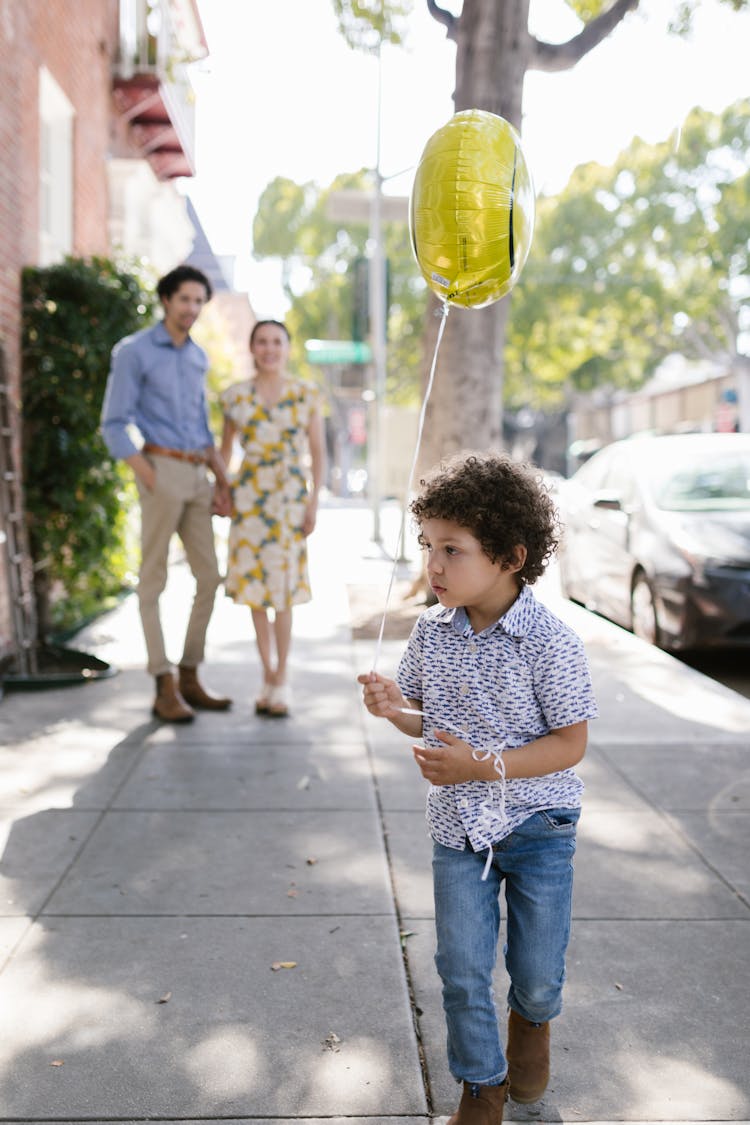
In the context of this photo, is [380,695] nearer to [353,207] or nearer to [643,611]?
[643,611]

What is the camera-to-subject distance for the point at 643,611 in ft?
27.7

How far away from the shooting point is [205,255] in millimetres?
45531

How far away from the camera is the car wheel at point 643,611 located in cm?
823

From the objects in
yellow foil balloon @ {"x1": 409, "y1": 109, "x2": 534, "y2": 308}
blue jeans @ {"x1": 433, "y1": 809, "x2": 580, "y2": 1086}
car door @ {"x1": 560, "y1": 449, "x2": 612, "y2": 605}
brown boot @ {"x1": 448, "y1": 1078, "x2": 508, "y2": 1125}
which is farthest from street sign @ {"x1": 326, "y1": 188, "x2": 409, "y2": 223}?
brown boot @ {"x1": 448, "y1": 1078, "x2": 508, "y2": 1125}

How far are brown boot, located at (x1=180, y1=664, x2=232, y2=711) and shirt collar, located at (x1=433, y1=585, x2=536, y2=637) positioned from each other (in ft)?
12.8

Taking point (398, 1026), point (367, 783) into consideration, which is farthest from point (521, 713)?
point (367, 783)

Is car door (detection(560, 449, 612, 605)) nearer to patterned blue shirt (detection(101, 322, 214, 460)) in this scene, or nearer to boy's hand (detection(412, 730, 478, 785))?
patterned blue shirt (detection(101, 322, 214, 460))

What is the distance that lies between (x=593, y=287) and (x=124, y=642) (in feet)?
108

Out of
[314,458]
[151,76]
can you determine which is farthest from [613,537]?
[151,76]

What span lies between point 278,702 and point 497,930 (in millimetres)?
3776

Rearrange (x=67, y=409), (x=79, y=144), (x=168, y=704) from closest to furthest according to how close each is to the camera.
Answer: (x=168, y=704) < (x=67, y=409) < (x=79, y=144)

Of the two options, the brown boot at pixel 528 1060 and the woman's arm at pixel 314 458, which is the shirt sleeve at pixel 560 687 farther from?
the woman's arm at pixel 314 458

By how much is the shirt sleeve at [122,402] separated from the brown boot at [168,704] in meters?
1.16

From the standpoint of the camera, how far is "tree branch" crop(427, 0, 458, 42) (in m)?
9.53
